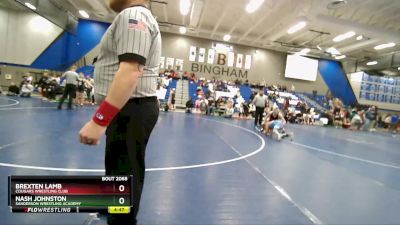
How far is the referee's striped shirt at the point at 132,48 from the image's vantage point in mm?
1267

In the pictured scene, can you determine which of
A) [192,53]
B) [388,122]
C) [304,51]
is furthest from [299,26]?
[388,122]

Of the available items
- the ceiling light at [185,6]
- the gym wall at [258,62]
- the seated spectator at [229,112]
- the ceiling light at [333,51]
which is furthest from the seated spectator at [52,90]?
the ceiling light at [333,51]

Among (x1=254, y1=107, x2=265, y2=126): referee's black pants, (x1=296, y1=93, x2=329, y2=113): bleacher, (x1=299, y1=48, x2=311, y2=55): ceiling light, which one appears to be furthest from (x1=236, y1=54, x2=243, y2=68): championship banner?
(x1=254, y1=107, x2=265, y2=126): referee's black pants

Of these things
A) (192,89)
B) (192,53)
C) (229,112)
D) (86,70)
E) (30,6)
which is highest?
(30,6)

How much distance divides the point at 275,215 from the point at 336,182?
2034mm

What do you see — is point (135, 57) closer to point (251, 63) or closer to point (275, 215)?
point (275, 215)

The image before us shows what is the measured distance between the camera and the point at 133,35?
127 cm

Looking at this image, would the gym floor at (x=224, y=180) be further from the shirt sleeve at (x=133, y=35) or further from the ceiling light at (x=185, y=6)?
the ceiling light at (x=185, y=6)

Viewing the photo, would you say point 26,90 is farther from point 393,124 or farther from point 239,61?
point 393,124

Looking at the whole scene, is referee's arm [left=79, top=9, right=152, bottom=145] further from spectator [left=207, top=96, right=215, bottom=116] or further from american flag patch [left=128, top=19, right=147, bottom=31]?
spectator [left=207, top=96, right=215, bottom=116]

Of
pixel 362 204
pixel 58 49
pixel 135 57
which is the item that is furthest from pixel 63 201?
pixel 58 49
